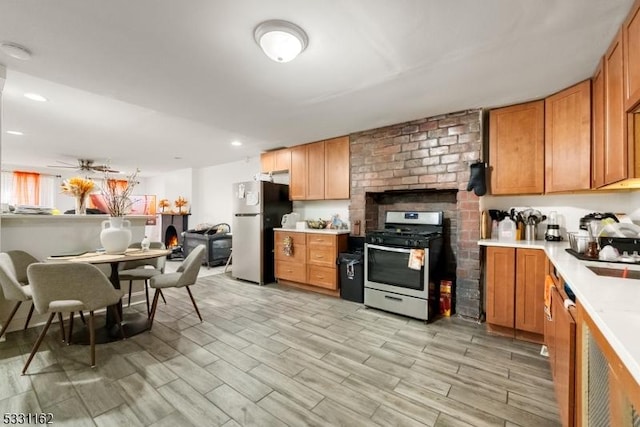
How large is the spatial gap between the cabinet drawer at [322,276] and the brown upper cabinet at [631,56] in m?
2.99

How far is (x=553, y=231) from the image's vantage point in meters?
2.56

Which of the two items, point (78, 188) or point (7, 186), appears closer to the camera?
point (78, 188)

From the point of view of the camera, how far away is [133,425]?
140cm

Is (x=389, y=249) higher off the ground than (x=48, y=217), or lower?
lower

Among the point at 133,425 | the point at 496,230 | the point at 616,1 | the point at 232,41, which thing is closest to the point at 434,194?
the point at 496,230

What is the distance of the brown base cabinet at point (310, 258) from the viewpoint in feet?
11.9

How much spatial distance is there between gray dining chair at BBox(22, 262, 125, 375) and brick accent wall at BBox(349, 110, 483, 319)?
2.84 metres

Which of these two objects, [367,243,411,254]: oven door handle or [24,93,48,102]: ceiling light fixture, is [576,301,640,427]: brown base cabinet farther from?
[24,93,48,102]: ceiling light fixture

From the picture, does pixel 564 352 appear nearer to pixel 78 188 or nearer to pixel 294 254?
pixel 294 254

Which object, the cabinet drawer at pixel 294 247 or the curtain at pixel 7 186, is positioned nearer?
the cabinet drawer at pixel 294 247

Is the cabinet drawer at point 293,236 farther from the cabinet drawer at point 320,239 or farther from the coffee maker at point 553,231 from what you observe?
the coffee maker at point 553,231

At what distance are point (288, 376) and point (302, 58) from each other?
2.29 metres

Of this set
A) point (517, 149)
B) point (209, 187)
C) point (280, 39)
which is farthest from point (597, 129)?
point (209, 187)

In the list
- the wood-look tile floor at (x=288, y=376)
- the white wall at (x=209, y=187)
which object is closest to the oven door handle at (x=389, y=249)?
the wood-look tile floor at (x=288, y=376)
